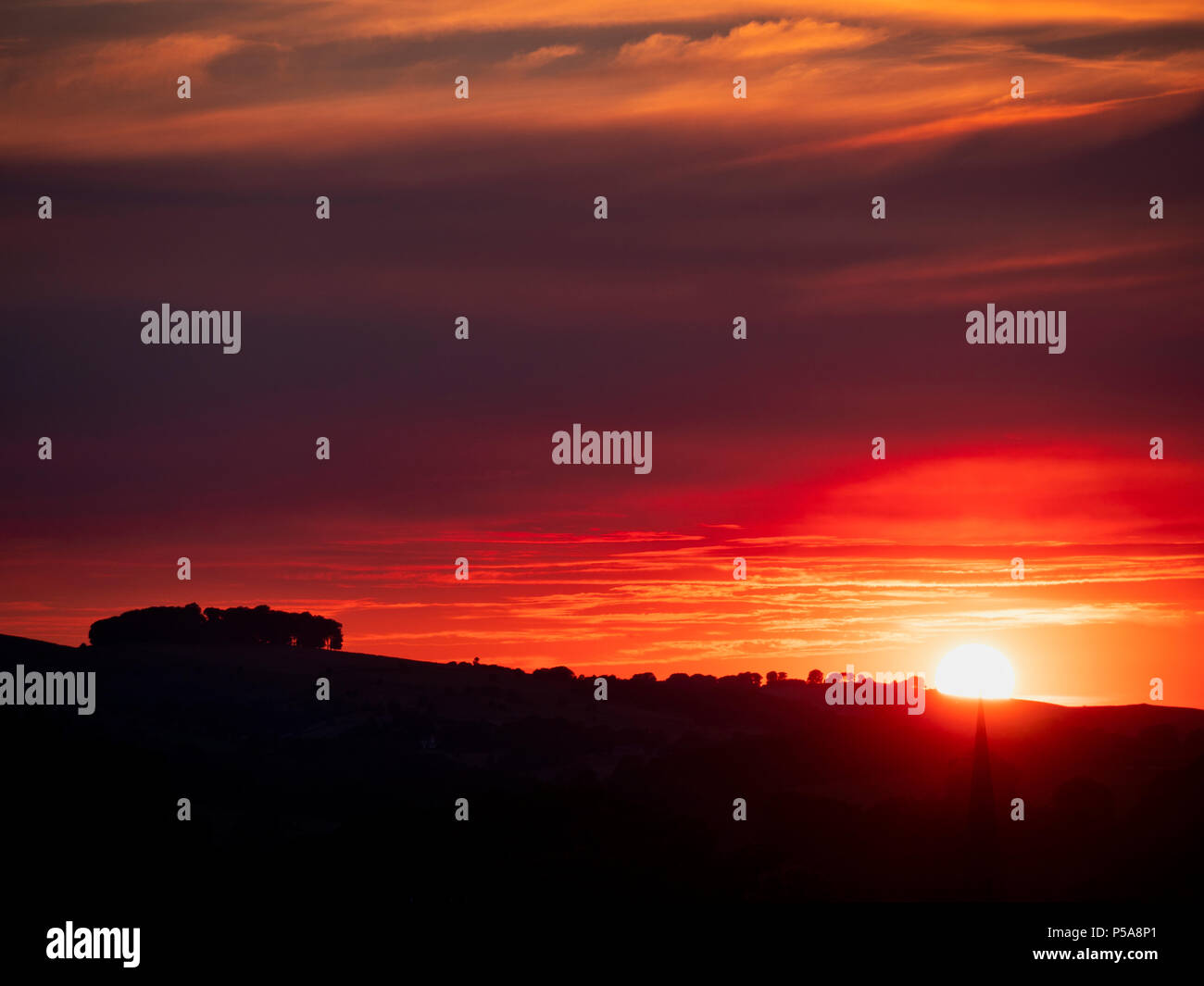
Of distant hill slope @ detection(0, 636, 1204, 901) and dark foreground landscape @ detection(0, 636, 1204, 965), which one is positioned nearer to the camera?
dark foreground landscape @ detection(0, 636, 1204, 965)

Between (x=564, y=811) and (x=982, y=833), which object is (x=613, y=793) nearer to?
(x=564, y=811)

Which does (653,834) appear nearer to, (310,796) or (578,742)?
(310,796)
